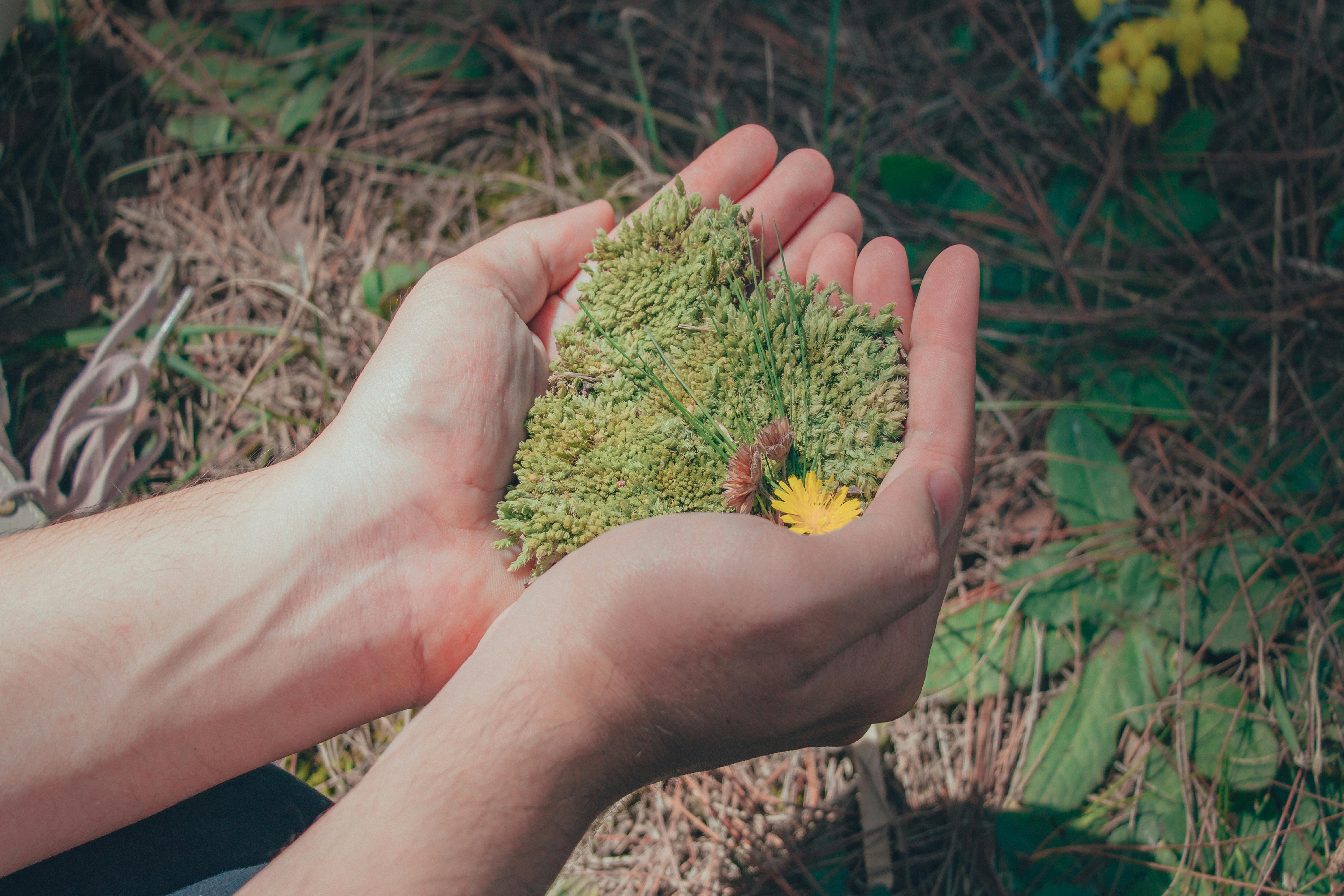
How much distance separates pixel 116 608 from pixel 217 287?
140 cm

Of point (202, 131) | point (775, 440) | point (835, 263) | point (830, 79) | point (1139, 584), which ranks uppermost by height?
point (202, 131)

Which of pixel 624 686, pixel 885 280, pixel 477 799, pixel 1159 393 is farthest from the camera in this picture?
pixel 1159 393

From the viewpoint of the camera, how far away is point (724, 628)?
1528mm

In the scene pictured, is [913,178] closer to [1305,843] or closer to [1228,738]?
[1228,738]

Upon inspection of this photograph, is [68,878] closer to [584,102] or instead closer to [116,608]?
[116,608]

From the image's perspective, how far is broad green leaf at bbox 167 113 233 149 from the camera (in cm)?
301

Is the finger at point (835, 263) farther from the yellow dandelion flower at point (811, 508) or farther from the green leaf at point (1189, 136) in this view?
the green leaf at point (1189, 136)

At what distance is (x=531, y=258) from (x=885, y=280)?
99 centimetres

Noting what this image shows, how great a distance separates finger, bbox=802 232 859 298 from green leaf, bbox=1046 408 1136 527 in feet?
3.38

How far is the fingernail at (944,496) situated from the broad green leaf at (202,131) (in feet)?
9.54

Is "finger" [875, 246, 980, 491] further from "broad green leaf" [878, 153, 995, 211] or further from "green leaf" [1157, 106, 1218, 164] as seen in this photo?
"green leaf" [1157, 106, 1218, 164]

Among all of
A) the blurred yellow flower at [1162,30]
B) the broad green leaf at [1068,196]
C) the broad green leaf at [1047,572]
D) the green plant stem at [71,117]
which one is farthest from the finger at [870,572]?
the green plant stem at [71,117]

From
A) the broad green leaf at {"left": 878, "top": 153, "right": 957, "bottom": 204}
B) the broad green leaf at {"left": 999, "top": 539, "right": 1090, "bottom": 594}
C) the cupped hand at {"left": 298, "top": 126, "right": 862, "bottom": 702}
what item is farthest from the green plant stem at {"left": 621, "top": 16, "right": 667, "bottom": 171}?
the broad green leaf at {"left": 999, "top": 539, "right": 1090, "bottom": 594}

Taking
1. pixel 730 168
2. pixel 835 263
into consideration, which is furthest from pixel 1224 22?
pixel 730 168
